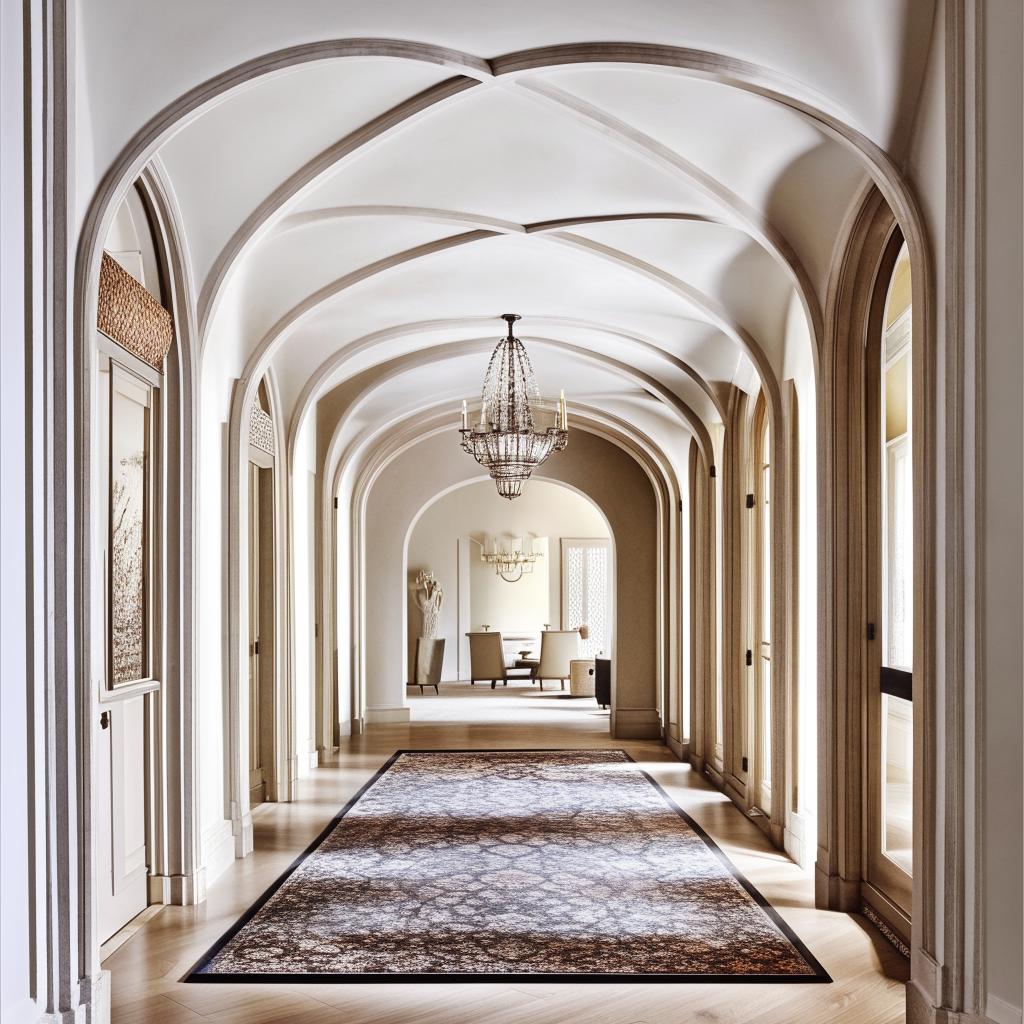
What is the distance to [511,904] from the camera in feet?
16.5

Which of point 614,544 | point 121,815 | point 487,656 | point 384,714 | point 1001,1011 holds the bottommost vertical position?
point 384,714

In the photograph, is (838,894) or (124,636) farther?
(838,894)

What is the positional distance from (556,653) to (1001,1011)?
13321 millimetres

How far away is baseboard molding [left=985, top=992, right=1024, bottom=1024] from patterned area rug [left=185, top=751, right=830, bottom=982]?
0.96m

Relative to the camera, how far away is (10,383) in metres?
3.09

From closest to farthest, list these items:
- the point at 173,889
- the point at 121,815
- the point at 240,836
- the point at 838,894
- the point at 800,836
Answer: the point at 121,815 → the point at 838,894 → the point at 173,889 → the point at 800,836 → the point at 240,836

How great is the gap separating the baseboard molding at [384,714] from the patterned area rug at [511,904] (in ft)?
14.9

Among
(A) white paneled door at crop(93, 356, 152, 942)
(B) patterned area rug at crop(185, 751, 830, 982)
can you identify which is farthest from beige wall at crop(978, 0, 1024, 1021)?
(A) white paneled door at crop(93, 356, 152, 942)

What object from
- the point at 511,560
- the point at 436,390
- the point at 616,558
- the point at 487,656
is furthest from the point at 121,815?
the point at 511,560

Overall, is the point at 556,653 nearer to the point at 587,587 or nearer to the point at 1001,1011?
the point at 587,587

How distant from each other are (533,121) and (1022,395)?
2.40 meters

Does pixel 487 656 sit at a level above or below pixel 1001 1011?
below

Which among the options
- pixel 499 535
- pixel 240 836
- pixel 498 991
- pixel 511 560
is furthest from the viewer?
pixel 499 535

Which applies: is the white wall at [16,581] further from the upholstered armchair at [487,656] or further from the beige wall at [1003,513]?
the upholstered armchair at [487,656]
